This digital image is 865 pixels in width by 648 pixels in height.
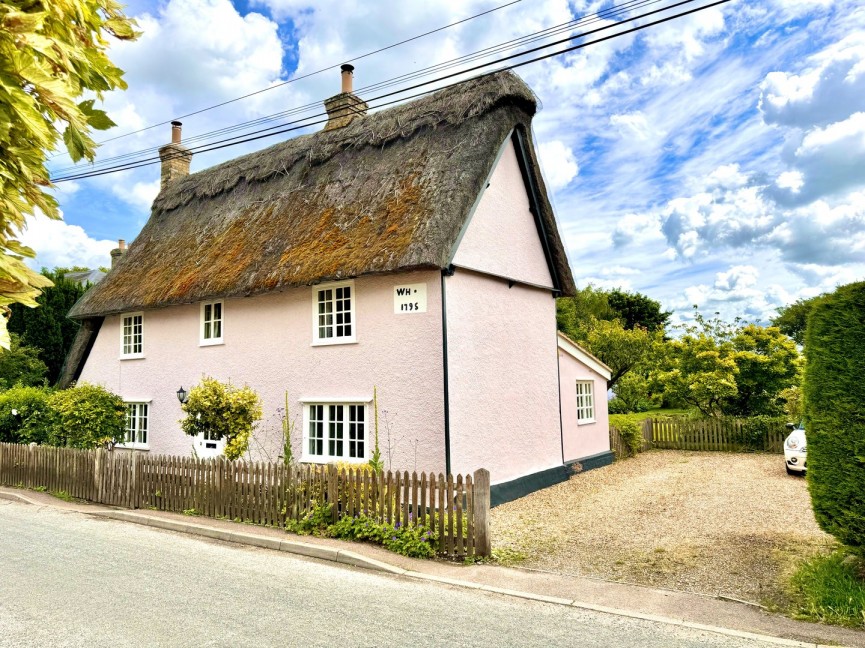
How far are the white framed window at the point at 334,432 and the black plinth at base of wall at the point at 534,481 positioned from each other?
2.81 metres

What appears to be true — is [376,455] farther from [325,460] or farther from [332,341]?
[332,341]

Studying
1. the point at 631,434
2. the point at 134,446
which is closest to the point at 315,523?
the point at 134,446

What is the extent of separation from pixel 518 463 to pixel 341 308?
17.0 feet

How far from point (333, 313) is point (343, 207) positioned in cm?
255

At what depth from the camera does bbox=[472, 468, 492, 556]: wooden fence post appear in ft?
27.2

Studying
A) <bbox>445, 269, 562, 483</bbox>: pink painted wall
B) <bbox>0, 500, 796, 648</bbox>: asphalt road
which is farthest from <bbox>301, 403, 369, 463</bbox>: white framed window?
<bbox>0, 500, 796, 648</bbox>: asphalt road

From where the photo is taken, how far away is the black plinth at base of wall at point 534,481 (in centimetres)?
1241

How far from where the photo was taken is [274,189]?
16.5 meters

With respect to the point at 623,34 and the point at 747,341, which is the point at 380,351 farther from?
the point at 747,341

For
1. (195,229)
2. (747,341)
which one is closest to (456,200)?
(195,229)

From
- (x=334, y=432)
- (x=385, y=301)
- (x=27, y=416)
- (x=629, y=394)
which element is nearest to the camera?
(x=385, y=301)

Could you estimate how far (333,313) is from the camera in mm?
13141

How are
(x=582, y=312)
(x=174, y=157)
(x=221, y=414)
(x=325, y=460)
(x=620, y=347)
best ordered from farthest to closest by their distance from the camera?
(x=582, y=312) → (x=620, y=347) → (x=174, y=157) → (x=325, y=460) → (x=221, y=414)

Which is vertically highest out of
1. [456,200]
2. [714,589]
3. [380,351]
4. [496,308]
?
[456,200]
